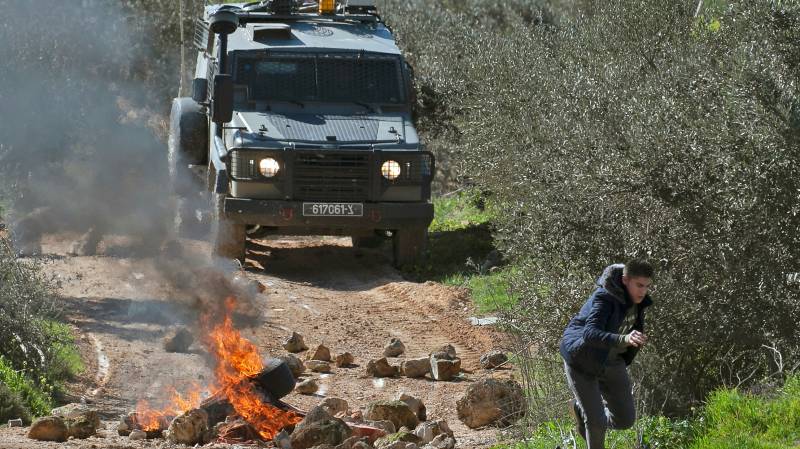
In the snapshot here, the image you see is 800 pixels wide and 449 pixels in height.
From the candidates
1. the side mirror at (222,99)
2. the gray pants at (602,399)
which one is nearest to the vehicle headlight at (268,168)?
the side mirror at (222,99)

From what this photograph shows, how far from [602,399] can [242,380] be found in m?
2.67

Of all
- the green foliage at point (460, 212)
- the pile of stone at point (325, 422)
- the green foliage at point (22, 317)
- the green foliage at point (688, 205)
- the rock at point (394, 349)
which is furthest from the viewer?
the green foliage at point (460, 212)

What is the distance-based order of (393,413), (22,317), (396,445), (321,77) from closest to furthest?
1. (396,445)
2. (393,413)
3. (22,317)
4. (321,77)

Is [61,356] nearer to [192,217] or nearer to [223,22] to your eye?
[223,22]

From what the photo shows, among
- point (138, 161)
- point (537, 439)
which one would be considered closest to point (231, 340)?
point (537, 439)

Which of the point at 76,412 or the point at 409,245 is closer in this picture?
the point at 76,412

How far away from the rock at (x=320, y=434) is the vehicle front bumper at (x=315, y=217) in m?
6.44

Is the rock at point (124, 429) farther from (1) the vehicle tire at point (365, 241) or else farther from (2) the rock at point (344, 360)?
(1) the vehicle tire at point (365, 241)

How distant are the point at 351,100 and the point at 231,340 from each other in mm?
5857

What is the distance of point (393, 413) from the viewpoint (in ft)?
30.0

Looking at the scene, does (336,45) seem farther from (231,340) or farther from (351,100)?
(231,340)

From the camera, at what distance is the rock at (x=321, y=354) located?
11.4 meters

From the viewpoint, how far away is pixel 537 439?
26.5 feet

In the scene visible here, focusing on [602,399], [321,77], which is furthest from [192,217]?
[602,399]
